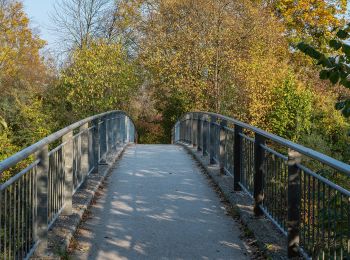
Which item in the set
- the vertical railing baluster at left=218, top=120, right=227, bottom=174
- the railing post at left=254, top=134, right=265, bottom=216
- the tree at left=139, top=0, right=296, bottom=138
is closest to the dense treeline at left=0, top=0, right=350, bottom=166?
the tree at left=139, top=0, right=296, bottom=138

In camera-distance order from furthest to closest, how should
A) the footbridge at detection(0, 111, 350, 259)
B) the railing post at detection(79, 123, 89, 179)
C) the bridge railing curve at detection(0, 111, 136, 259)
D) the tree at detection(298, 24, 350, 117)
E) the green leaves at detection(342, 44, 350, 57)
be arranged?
the railing post at detection(79, 123, 89, 179) → the tree at detection(298, 24, 350, 117) → the green leaves at detection(342, 44, 350, 57) → the footbridge at detection(0, 111, 350, 259) → the bridge railing curve at detection(0, 111, 136, 259)

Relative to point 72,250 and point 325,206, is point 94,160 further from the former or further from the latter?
point 325,206

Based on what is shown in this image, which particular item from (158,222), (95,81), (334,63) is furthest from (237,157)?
(95,81)

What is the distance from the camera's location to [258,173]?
6.23 metres

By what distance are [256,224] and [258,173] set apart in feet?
1.94

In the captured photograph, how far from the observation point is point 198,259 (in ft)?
16.7

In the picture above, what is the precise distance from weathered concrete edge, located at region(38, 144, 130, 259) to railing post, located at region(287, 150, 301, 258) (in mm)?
1981

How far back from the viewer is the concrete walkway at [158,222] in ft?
17.4

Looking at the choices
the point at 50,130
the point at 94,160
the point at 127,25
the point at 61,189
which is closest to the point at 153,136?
the point at 127,25

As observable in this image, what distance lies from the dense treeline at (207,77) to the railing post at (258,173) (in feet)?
57.0

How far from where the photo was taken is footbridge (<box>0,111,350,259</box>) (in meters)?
4.03

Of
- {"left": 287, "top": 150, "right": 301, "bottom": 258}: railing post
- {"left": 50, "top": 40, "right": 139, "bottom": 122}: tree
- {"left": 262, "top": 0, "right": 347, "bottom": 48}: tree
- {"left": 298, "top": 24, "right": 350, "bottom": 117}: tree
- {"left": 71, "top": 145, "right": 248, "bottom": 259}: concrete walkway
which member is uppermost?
{"left": 262, "top": 0, "right": 347, "bottom": 48}: tree

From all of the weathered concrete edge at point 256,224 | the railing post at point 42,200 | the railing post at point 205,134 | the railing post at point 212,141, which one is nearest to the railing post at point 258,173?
the weathered concrete edge at point 256,224

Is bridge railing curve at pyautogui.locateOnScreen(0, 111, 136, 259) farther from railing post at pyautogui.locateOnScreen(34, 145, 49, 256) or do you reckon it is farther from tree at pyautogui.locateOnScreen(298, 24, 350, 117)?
tree at pyautogui.locateOnScreen(298, 24, 350, 117)
